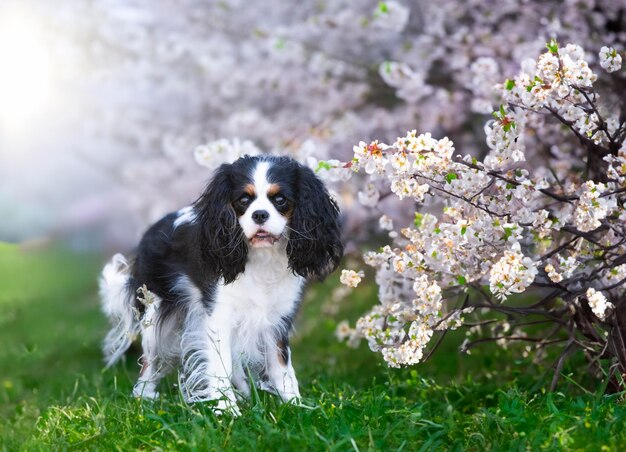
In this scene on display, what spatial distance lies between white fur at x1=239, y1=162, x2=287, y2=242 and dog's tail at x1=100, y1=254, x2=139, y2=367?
3.39 ft

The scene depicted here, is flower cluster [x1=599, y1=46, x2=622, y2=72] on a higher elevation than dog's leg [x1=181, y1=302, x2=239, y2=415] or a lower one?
higher

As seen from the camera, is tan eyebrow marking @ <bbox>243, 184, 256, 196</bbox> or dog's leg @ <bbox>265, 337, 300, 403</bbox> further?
dog's leg @ <bbox>265, 337, 300, 403</bbox>

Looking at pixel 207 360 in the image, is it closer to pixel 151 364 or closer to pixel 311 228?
pixel 151 364

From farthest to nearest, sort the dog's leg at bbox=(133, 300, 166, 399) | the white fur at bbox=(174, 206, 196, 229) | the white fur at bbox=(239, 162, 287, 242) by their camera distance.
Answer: the dog's leg at bbox=(133, 300, 166, 399) < the white fur at bbox=(174, 206, 196, 229) < the white fur at bbox=(239, 162, 287, 242)

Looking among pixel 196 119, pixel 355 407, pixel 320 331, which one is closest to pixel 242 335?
pixel 355 407

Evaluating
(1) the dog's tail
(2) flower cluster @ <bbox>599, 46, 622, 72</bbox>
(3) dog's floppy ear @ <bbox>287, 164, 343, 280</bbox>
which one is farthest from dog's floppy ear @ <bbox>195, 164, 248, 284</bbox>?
(2) flower cluster @ <bbox>599, 46, 622, 72</bbox>

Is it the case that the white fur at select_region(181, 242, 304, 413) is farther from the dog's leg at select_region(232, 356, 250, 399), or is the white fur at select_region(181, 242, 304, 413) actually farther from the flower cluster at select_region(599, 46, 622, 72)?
the flower cluster at select_region(599, 46, 622, 72)

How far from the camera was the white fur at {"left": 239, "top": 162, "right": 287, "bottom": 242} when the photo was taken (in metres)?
3.43

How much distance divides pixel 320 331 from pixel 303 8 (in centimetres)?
346

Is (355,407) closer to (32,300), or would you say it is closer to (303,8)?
(303,8)

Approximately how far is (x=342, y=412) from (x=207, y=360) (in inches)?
29.6

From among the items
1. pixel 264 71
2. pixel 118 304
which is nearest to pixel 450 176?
pixel 118 304

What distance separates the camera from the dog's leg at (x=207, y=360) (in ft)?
11.8

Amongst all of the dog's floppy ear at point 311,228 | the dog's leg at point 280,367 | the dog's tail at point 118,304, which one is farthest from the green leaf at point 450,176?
the dog's tail at point 118,304
